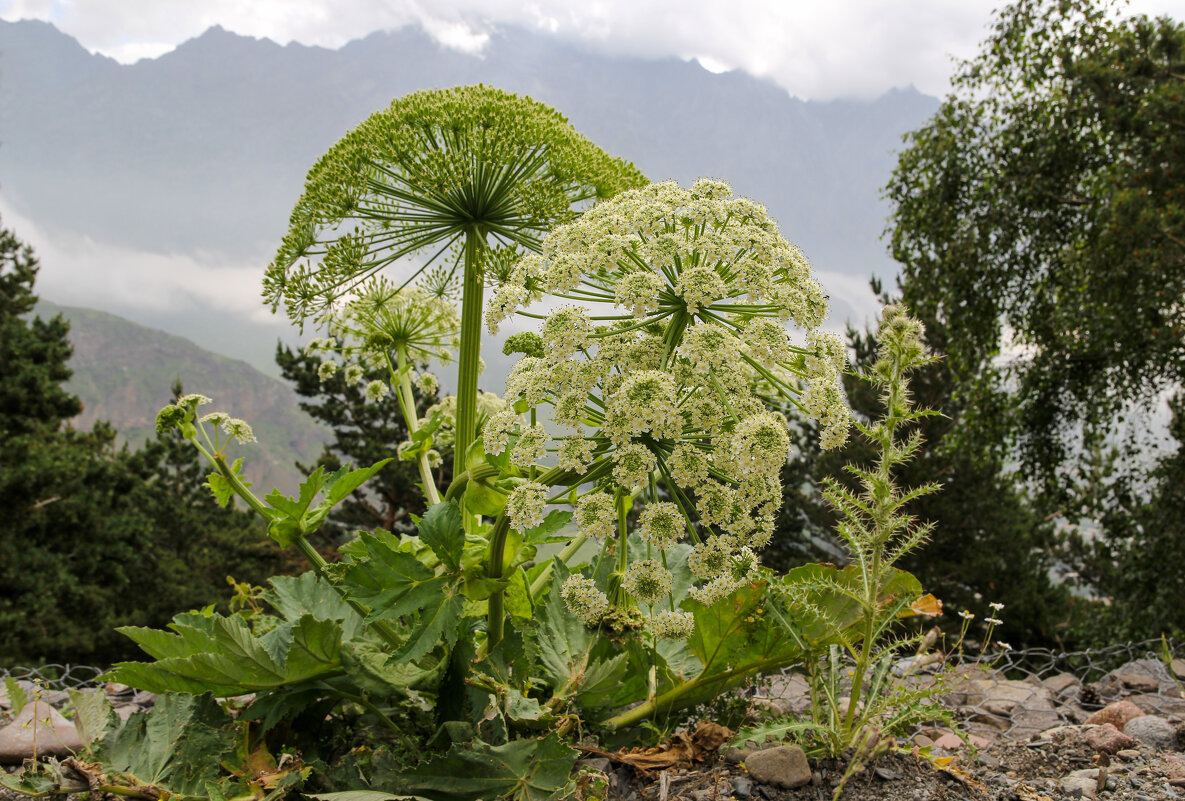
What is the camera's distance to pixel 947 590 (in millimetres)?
16812

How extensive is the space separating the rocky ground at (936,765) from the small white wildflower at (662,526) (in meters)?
0.88

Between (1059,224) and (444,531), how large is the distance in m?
12.7

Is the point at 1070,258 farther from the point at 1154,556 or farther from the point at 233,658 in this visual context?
→ the point at 233,658

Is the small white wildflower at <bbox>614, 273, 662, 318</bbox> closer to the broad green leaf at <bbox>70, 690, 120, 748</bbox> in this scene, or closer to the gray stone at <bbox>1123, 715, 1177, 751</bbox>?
A: the broad green leaf at <bbox>70, 690, 120, 748</bbox>

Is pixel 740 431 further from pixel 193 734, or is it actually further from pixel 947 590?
pixel 947 590

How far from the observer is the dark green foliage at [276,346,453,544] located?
17.8 m

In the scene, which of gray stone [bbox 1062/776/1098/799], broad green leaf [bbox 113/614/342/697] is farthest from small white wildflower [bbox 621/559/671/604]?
gray stone [bbox 1062/776/1098/799]

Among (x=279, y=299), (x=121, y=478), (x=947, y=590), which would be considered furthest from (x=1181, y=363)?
(x=121, y=478)

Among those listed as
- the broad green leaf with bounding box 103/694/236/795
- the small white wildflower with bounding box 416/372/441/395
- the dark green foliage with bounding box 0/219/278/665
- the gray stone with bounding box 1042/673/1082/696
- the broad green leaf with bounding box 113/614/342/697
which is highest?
the small white wildflower with bounding box 416/372/441/395

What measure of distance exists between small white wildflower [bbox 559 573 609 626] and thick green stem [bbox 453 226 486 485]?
1.15 meters

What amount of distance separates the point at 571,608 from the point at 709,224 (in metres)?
1.38

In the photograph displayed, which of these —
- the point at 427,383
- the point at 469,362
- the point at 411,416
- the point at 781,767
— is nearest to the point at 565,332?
the point at 469,362

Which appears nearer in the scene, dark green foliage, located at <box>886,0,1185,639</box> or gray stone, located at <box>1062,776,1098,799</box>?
gray stone, located at <box>1062,776,1098,799</box>

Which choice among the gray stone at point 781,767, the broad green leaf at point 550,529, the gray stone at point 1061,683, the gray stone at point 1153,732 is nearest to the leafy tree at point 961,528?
the gray stone at point 1061,683
